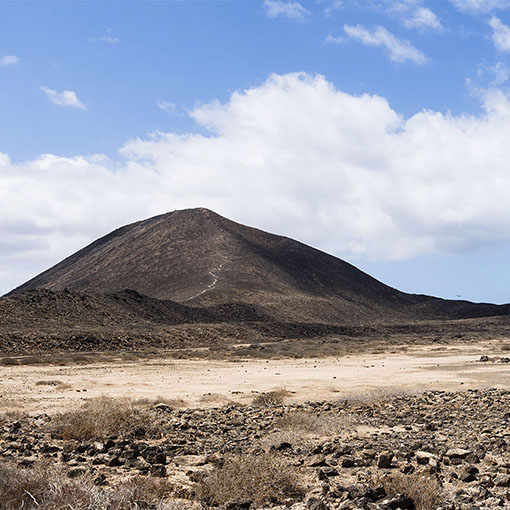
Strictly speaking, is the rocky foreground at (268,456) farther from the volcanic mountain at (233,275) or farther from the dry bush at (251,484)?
the volcanic mountain at (233,275)

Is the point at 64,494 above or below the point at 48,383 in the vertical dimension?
above

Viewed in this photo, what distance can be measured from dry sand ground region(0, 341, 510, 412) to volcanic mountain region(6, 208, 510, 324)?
199 ft

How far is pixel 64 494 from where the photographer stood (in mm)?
6902

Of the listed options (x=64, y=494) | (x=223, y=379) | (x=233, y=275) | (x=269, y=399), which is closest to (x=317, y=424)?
(x=269, y=399)

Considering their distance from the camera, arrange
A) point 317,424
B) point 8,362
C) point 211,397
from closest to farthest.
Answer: point 317,424
point 211,397
point 8,362

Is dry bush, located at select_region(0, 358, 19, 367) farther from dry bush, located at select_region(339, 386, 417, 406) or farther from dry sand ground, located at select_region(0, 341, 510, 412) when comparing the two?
dry bush, located at select_region(339, 386, 417, 406)

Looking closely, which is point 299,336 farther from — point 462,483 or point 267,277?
point 462,483

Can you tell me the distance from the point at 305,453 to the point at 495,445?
3462mm

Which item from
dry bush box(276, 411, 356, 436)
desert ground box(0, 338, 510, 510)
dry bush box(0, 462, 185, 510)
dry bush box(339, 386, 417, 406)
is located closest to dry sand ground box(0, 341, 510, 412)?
desert ground box(0, 338, 510, 510)

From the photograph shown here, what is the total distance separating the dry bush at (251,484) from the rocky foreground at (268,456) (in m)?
0.02

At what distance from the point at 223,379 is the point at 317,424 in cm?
1443

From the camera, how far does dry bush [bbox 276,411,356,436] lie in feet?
42.1

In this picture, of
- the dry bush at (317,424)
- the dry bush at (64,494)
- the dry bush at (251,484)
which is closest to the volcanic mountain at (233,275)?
the dry bush at (317,424)

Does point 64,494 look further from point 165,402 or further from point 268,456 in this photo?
point 165,402
